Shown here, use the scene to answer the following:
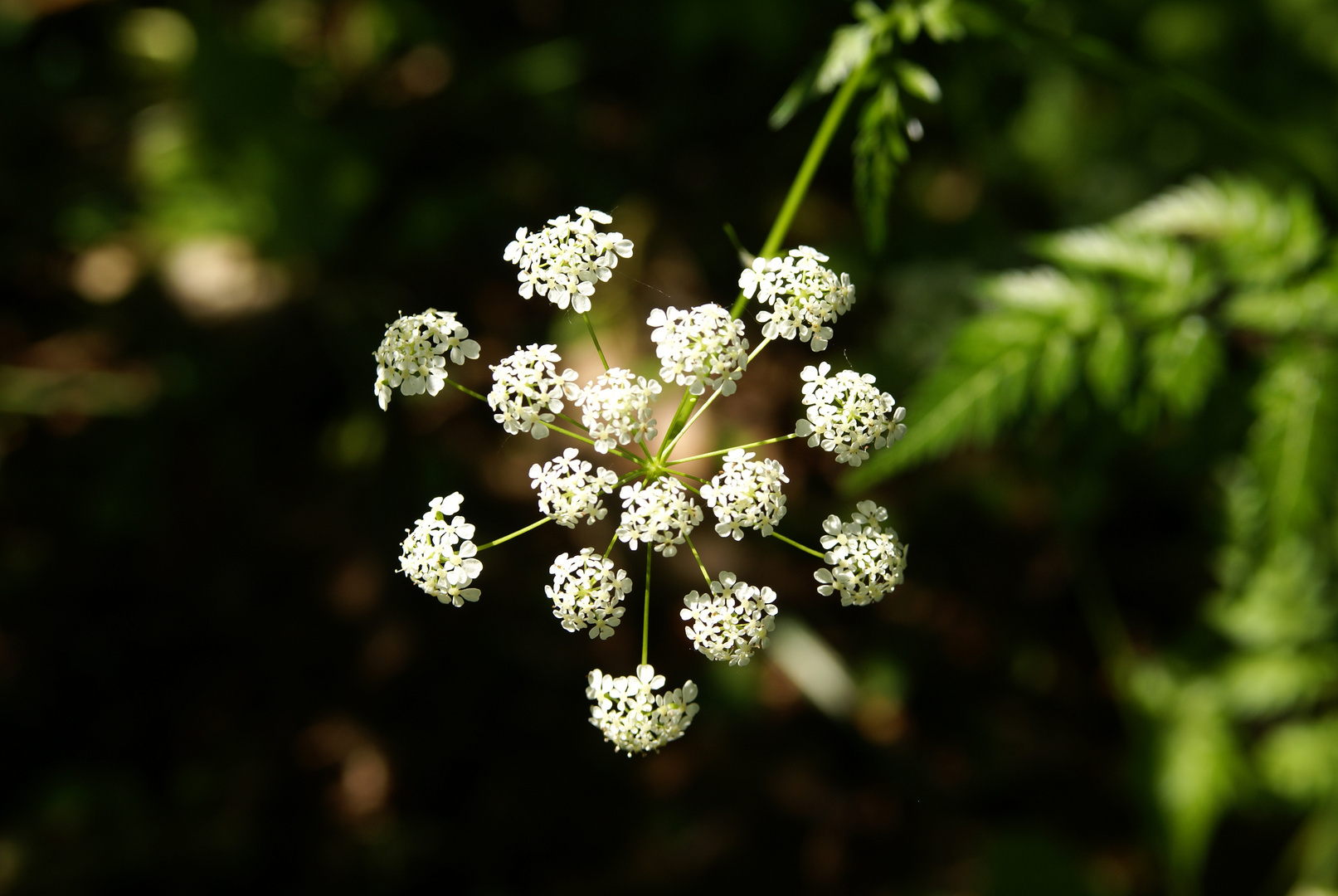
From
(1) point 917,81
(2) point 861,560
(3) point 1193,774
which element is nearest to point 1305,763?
(3) point 1193,774

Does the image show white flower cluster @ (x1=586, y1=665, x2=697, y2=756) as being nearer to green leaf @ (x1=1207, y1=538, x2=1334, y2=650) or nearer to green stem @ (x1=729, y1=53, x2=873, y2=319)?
green stem @ (x1=729, y1=53, x2=873, y2=319)

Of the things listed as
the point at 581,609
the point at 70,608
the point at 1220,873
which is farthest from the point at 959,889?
the point at 70,608

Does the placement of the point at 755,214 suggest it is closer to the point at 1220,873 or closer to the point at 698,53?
the point at 698,53

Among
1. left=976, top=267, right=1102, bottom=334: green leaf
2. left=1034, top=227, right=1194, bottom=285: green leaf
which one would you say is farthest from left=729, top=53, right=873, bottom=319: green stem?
left=1034, top=227, right=1194, bottom=285: green leaf

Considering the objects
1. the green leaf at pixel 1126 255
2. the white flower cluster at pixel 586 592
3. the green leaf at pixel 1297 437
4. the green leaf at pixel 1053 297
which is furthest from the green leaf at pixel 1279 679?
the white flower cluster at pixel 586 592

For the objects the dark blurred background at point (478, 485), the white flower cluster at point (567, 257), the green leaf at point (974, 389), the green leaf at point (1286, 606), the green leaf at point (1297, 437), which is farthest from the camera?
the dark blurred background at point (478, 485)

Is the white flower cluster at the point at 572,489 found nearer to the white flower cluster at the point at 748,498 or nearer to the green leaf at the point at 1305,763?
the white flower cluster at the point at 748,498

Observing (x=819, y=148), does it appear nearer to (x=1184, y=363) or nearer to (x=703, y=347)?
(x=703, y=347)
